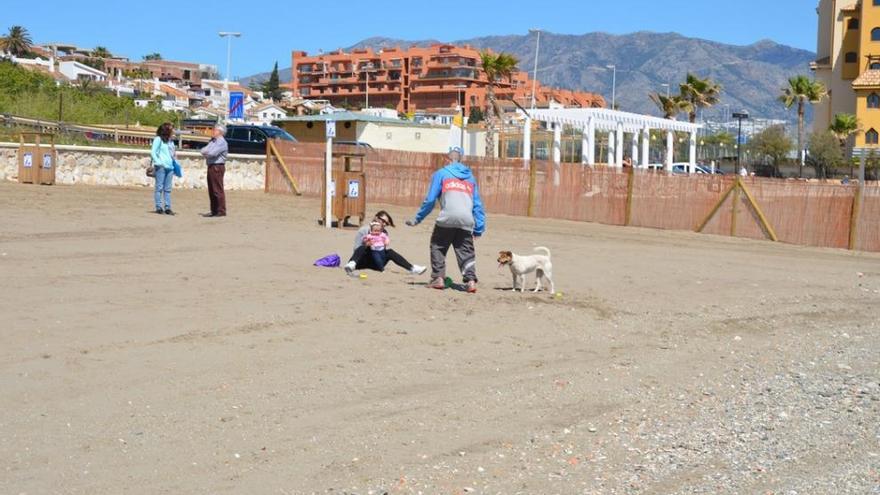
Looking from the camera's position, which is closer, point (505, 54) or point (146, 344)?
point (146, 344)

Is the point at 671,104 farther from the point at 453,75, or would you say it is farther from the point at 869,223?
the point at 453,75

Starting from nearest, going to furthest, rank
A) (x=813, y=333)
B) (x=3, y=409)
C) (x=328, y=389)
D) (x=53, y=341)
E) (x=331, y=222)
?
(x=3, y=409) < (x=328, y=389) < (x=53, y=341) < (x=813, y=333) < (x=331, y=222)

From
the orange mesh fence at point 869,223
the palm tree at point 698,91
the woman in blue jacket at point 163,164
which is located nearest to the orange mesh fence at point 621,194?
the orange mesh fence at point 869,223

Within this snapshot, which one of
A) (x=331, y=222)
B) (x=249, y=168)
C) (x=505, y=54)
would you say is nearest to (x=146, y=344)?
(x=331, y=222)

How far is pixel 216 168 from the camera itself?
70.5ft

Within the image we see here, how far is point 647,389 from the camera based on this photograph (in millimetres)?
9992

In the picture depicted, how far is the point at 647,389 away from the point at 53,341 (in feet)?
16.3

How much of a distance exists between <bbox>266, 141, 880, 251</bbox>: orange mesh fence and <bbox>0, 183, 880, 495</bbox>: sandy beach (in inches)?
402

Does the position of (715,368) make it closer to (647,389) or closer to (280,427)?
(647,389)

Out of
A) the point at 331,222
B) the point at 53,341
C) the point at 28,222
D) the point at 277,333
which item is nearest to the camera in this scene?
the point at 53,341

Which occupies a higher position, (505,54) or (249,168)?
(505,54)

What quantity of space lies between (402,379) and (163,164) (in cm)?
1283

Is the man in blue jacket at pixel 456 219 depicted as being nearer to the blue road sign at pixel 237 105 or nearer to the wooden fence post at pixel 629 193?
the wooden fence post at pixel 629 193

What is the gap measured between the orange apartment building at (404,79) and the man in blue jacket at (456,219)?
137 metres
